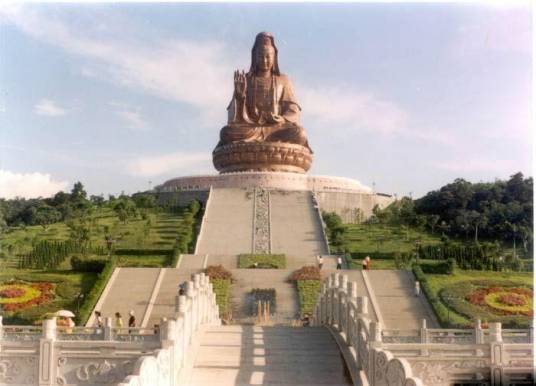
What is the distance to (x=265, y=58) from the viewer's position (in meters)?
46.4

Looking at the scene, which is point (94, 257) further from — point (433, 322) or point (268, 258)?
point (433, 322)

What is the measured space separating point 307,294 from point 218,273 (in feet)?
11.3

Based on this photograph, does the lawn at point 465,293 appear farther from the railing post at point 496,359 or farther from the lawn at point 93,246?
the lawn at point 93,246

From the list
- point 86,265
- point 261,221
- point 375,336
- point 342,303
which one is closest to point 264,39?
point 261,221

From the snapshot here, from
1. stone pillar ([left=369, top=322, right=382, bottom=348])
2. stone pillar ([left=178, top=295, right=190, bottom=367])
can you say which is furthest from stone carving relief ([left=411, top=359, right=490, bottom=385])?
stone pillar ([left=178, top=295, right=190, bottom=367])

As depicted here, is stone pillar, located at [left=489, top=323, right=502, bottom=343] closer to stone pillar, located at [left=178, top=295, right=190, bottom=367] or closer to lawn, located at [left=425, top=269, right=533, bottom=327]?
stone pillar, located at [left=178, top=295, right=190, bottom=367]

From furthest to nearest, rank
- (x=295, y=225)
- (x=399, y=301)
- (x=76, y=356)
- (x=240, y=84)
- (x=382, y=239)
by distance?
(x=240, y=84) < (x=295, y=225) < (x=382, y=239) < (x=399, y=301) < (x=76, y=356)

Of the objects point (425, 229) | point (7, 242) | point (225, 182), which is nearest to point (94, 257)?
point (7, 242)

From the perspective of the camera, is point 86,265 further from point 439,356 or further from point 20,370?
point 439,356

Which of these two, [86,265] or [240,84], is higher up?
[240,84]

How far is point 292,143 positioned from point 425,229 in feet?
36.1

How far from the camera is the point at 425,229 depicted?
38688 millimetres

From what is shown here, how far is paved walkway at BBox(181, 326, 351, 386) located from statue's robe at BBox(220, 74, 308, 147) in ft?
108

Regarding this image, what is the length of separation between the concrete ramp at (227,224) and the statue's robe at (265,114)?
6249mm
